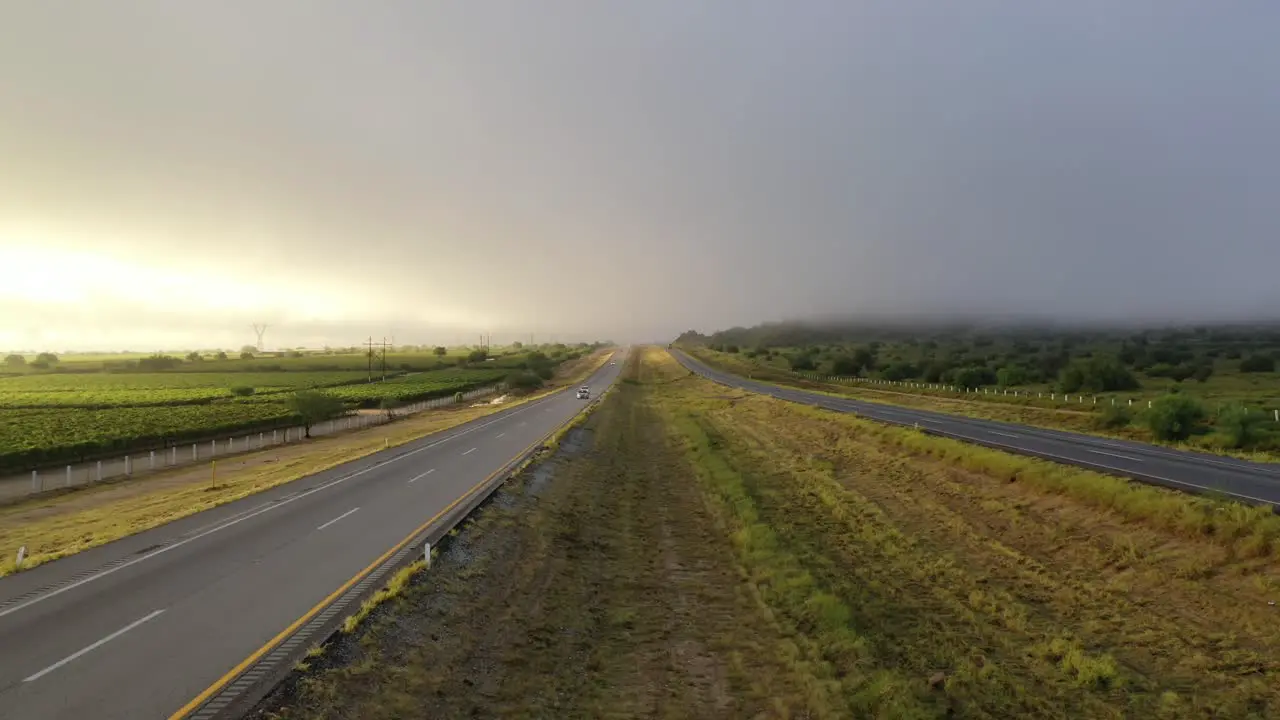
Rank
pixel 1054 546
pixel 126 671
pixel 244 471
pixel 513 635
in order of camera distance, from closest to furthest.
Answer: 1. pixel 126 671
2. pixel 513 635
3. pixel 1054 546
4. pixel 244 471

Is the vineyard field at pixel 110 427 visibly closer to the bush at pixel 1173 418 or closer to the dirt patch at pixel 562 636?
the dirt patch at pixel 562 636

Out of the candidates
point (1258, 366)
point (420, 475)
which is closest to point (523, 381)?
point (420, 475)

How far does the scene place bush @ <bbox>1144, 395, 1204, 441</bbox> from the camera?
31.4 meters

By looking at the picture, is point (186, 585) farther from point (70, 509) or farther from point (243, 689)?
point (70, 509)

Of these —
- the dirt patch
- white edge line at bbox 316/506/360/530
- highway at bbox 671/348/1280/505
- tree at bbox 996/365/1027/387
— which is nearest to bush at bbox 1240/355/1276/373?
tree at bbox 996/365/1027/387

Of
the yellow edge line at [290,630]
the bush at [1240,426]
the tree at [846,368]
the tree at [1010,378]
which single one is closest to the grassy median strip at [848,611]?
the yellow edge line at [290,630]

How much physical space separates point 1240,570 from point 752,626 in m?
9.77

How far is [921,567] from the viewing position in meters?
17.4

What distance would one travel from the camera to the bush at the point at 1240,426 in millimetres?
28500

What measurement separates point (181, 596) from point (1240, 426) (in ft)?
130

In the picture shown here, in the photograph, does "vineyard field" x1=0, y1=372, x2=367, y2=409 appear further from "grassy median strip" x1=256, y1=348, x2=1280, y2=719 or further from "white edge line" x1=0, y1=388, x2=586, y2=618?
"grassy median strip" x1=256, y1=348, x2=1280, y2=719

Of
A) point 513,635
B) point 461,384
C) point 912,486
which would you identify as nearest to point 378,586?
point 513,635

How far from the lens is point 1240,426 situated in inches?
1143

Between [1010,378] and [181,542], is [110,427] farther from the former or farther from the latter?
[1010,378]
